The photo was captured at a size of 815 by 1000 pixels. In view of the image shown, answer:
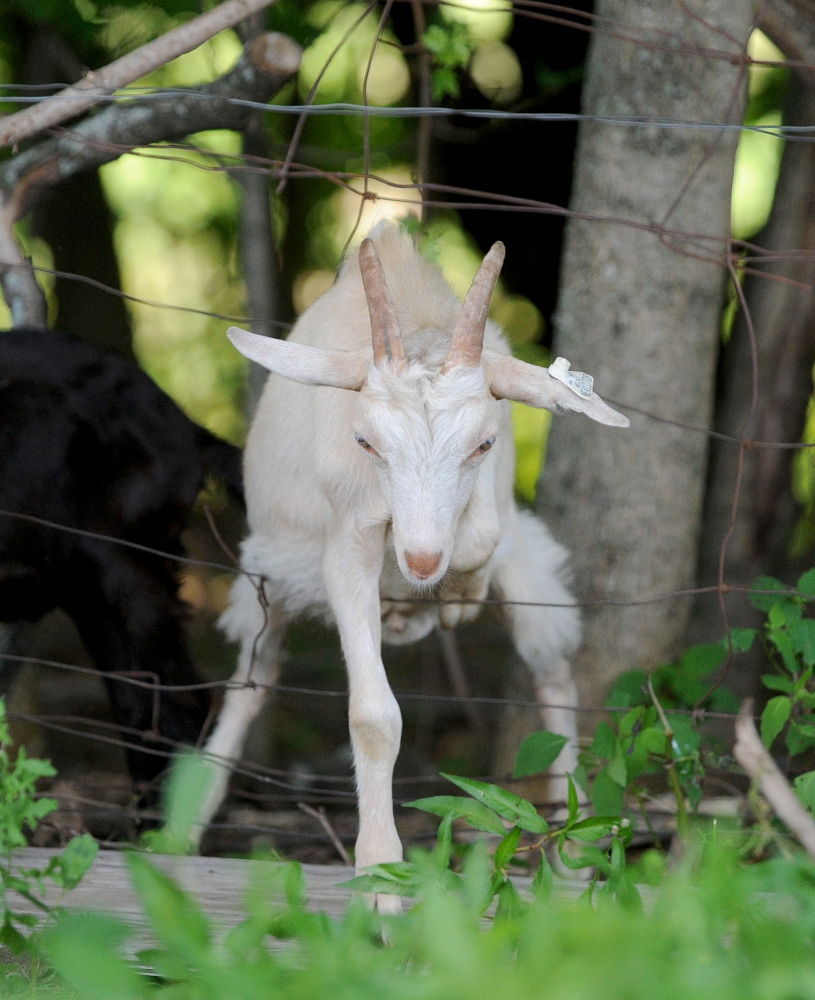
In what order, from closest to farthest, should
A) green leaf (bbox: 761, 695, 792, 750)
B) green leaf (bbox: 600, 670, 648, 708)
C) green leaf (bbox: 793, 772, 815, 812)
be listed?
green leaf (bbox: 793, 772, 815, 812)
green leaf (bbox: 761, 695, 792, 750)
green leaf (bbox: 600, 670, 648, 708)

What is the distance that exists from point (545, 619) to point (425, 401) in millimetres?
1259

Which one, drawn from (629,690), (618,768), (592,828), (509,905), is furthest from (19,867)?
(629,690)

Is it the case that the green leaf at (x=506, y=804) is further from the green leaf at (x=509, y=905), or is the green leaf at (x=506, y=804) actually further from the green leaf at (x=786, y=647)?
the green leaf at (x=786, y=647)

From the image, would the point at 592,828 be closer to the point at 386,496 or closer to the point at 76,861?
the point at 386,496

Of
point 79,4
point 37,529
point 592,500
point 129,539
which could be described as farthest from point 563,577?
point 79,4

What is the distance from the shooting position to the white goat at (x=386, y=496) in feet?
7.38

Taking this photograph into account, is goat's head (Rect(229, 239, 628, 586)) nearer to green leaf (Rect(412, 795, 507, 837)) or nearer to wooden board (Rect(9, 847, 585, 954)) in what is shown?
green leaf (Rect(412, 795, 507, 837))

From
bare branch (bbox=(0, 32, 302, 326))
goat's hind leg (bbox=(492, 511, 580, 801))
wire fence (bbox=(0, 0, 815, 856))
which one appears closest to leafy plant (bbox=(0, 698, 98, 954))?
wire fence (bbox=(0, 0, 815, 856))

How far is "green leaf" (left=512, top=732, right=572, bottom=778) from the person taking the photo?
284cm

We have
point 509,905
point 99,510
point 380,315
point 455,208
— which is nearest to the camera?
point 509,905

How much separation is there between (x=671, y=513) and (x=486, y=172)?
2.90m

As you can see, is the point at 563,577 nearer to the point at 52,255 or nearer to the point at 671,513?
the point at 671,513

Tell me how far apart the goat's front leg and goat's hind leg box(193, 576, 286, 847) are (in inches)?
31.3

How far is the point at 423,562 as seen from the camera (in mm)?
2184
